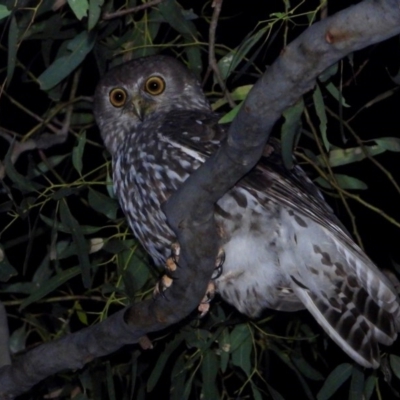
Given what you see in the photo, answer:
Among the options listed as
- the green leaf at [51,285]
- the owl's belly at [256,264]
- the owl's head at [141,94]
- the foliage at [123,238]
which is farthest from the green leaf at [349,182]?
the green leaf at [51,285]

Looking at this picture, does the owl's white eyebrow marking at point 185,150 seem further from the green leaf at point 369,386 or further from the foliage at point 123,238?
the green leaf at point 369,386

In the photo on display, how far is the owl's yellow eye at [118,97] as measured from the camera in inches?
147

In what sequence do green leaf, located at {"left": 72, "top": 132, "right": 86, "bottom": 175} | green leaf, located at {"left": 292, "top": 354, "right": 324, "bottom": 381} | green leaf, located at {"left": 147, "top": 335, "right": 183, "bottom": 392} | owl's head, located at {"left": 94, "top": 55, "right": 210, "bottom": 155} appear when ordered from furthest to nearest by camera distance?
owl's head, located at {"left": 94, "top": 55, "right": 210, "bottom": 155} → green leaf, located at {"left": 292, "top": 354, "right": 324, "bottom": 381} → green leaf, located at {"left": 147, "top": 335, "right": 183, "bottom": 392} → green leaf, located at {"left": 72, "top": 132, "right": 86, "bottom": 175}

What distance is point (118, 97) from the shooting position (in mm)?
3746

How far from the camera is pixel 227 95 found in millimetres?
3312

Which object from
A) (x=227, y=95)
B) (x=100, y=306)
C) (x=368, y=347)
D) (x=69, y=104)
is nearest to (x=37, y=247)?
(x=100, y=306)

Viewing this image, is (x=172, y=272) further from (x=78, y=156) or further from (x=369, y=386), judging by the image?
(x=369, y=386)

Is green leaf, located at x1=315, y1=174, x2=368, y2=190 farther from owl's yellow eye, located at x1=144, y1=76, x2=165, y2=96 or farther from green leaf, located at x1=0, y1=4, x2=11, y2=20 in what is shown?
green leaf, located at x1=0, y1=4, x2=11, y2=20

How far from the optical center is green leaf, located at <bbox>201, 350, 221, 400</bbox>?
338 centimetres

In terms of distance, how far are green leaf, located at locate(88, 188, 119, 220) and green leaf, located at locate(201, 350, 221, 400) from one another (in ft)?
1.70

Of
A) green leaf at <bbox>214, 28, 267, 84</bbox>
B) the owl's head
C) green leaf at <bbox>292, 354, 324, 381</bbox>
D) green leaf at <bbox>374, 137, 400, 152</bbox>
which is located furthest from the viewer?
the owl's head

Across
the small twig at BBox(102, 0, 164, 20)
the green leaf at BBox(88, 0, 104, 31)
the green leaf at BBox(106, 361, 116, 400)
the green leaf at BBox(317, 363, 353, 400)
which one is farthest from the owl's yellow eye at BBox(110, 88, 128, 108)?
the green leaf at BBox(88, 0, 104, 31)

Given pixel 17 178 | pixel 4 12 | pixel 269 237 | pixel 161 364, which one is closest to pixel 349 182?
pixel 269 237

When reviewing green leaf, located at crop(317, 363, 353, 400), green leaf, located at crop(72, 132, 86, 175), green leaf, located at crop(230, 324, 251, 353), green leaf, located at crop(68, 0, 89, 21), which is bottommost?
green leaf, located at crop(317, 363, 353, 400)
